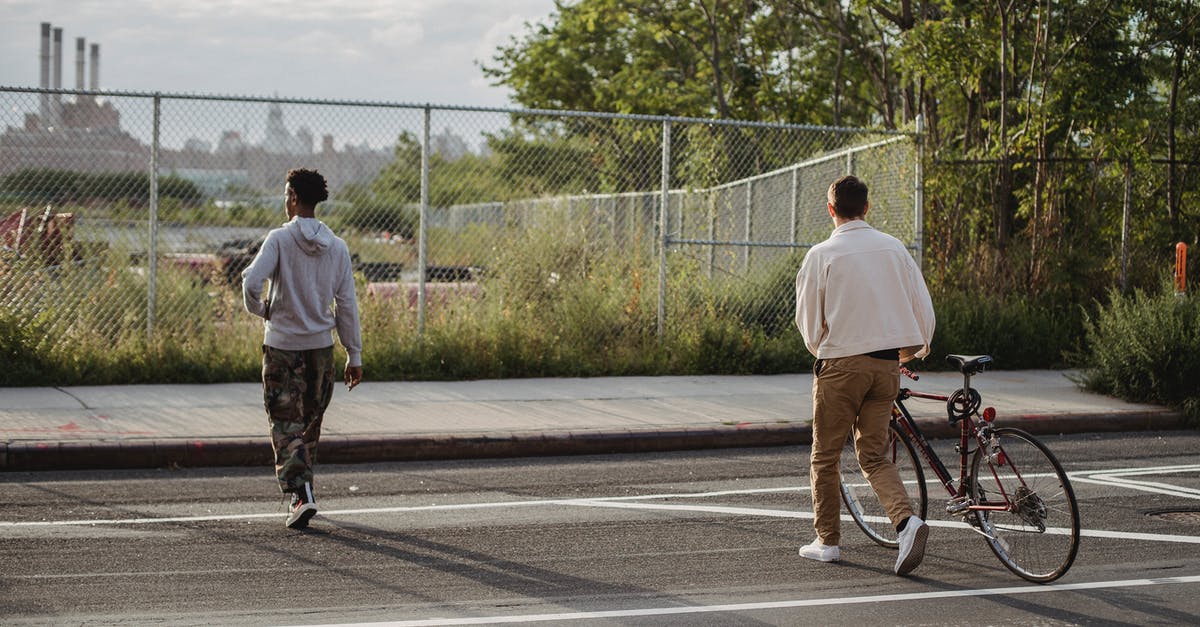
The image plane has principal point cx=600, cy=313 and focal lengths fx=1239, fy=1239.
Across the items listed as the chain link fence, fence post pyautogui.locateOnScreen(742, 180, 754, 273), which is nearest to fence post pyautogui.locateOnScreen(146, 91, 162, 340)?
the chain link fence

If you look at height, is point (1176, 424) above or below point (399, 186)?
below

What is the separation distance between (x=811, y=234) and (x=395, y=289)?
5655mm

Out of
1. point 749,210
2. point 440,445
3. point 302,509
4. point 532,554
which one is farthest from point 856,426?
point 749,210

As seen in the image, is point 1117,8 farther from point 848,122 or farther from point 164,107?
point 848,122

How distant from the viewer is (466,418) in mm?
9820

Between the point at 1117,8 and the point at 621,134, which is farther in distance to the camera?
the point at 1117,8

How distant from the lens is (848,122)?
2927cm

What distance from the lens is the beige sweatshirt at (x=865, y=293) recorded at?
5652 mm

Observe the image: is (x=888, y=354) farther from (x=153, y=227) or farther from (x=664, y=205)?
(x=153, y=227)

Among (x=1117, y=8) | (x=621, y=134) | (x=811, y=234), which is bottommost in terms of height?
(x=811, y=234)

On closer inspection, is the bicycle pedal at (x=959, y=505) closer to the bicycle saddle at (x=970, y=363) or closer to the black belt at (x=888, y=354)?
the bicycle saddle at (x=970, y=363)

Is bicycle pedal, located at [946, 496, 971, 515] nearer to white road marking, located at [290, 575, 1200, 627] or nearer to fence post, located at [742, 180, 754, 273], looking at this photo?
white road marking, located at [290, 575, 1200, 627]

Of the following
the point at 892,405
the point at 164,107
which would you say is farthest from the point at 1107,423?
the point at 164,107

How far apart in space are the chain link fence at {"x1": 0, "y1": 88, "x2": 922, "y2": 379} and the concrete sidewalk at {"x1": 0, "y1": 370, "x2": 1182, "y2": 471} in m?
0.97
